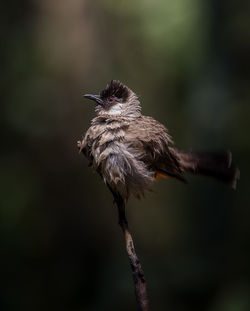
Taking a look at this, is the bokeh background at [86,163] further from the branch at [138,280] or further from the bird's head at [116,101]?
the branch at [138,280]

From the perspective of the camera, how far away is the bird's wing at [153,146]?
354 centimetres

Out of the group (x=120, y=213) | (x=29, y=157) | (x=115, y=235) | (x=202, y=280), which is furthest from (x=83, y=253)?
(x=120, y=213)

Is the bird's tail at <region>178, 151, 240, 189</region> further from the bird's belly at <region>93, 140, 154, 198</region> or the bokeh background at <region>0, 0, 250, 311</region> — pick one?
the bokeh background at <region>0, 0, 250, 311</region>

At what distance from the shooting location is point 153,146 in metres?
3.73

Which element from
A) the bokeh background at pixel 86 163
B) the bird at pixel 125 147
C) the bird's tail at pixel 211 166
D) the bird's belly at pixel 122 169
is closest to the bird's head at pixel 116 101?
the bird at pixel 125 147

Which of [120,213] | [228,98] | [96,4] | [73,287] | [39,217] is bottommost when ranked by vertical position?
[73,287]

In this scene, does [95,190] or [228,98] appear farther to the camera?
[95,190]

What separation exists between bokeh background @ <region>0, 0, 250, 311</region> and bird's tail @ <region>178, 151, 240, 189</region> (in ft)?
5.83

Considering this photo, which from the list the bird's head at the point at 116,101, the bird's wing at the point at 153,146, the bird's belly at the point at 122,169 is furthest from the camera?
the bird's head at the point at 116,101

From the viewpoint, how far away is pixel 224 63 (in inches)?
281

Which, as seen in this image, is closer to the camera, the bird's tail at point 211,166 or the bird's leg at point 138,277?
the bird's leg at point 138,277

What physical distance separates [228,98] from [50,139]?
3.13 metres

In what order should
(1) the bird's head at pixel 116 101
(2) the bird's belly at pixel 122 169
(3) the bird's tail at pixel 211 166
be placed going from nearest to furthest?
(2) the bird's belly at pixel 122 169 → (1) the bird's head at pixel 116 101 → (3) the bird's tail at pixel 211 166

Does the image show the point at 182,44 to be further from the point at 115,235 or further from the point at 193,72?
the point at 115,235
